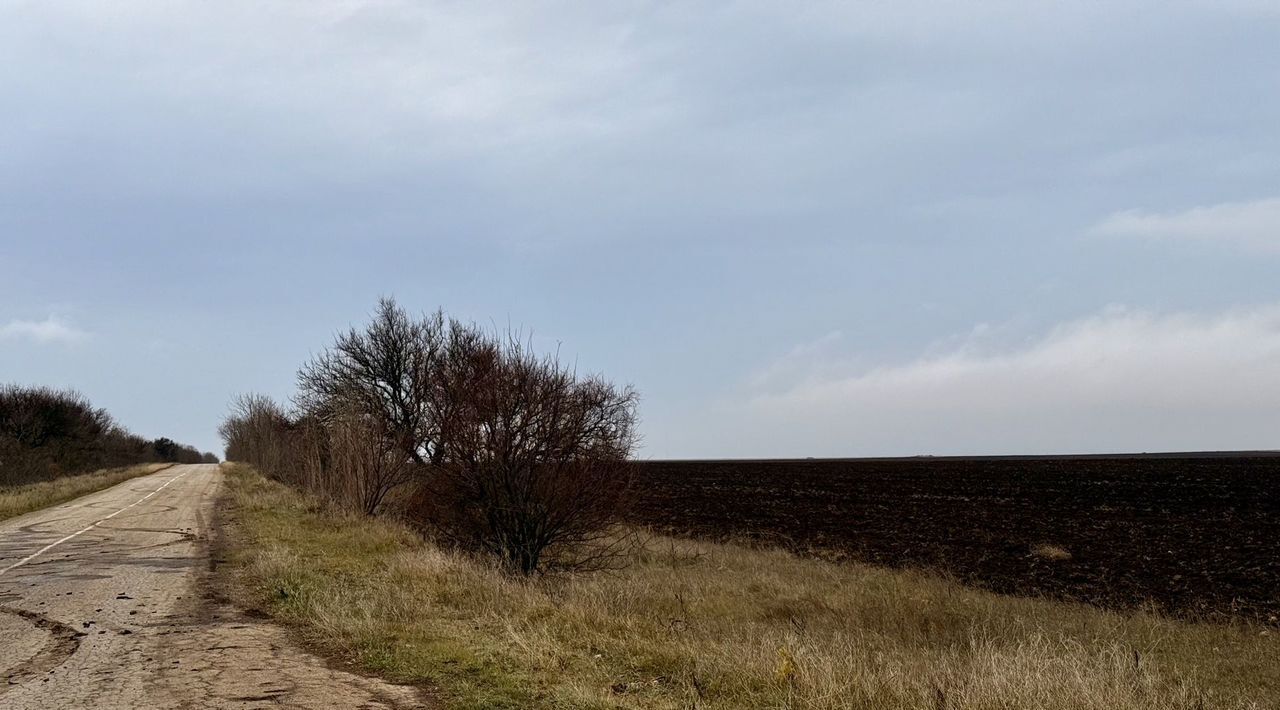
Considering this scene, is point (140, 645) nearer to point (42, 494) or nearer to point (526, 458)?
point (526, 458)

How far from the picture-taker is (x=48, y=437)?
205 ft

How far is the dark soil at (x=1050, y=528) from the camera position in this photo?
20188 mm

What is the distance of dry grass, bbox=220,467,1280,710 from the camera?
698 cm

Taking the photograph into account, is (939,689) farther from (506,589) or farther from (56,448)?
(56,448)

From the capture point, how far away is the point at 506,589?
11.6 m

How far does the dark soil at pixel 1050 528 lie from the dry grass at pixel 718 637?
290 centimetres

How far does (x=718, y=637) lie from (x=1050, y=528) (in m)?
23.8

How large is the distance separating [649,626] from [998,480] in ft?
176

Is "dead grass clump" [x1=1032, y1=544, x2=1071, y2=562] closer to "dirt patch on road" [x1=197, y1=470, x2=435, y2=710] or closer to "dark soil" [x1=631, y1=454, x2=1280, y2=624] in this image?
"dark soil" [x1=631, y1=454, x2=1280, y2=624]

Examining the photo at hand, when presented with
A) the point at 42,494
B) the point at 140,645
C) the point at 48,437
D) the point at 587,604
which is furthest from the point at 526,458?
the point at 48,437

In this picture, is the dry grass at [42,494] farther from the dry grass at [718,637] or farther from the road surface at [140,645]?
the road surface at [140,645]

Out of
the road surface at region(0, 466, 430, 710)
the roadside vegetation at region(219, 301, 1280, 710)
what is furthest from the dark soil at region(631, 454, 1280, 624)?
the road surface at region(0, 466, 430, 710)

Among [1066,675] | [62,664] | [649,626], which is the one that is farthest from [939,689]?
[62,664]

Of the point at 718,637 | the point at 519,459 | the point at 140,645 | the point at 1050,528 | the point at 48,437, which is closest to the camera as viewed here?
the point at 140,645
